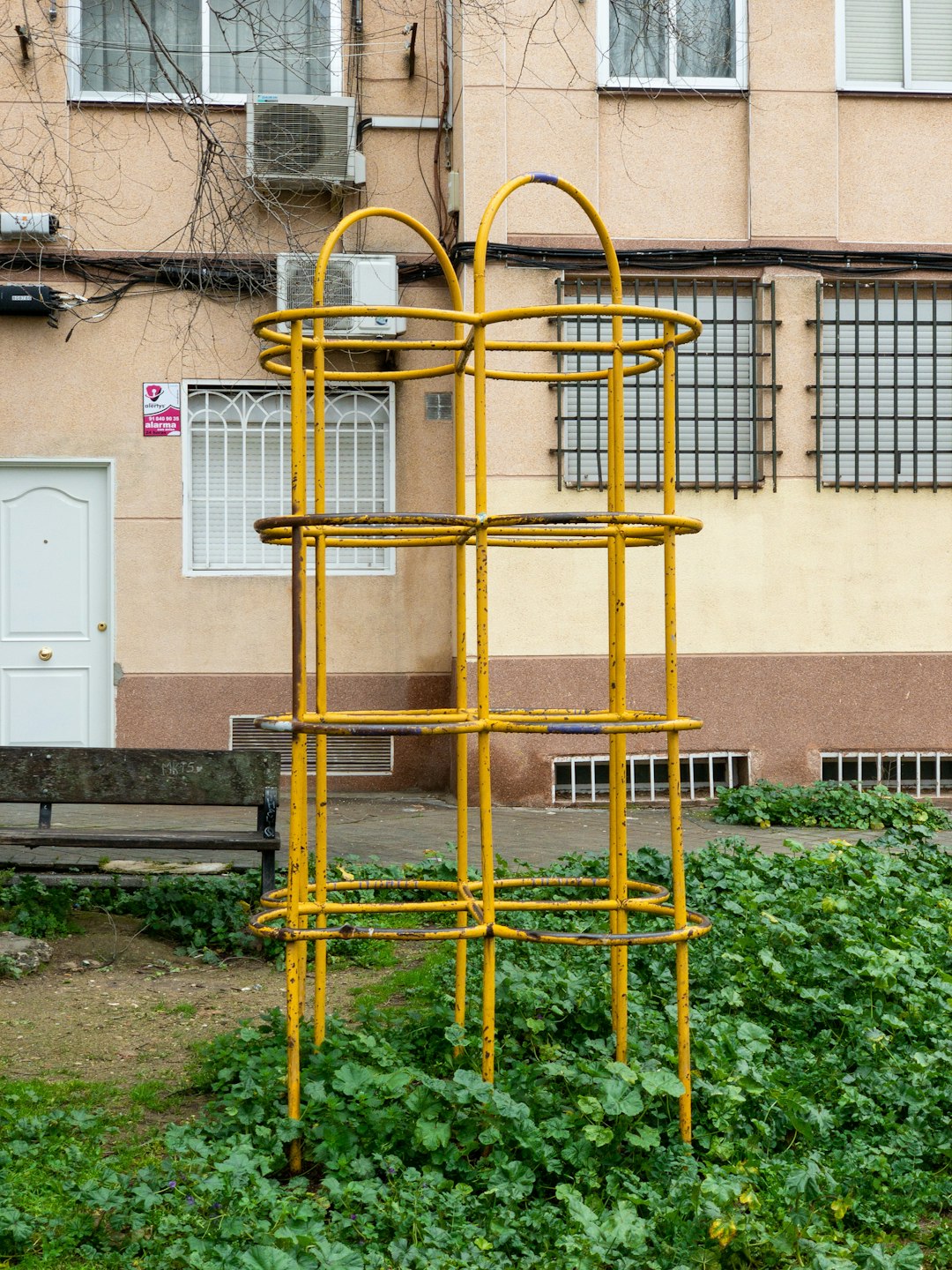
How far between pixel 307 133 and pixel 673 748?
7367 mm

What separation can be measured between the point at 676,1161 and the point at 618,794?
0.96m

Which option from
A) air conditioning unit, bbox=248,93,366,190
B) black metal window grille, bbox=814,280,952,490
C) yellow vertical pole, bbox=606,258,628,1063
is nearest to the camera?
yellow vertical pole, bbox=606,258,628,1063

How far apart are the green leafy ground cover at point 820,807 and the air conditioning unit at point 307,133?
5.24m

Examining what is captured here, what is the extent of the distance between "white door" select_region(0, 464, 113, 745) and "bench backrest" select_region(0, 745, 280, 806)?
12.2 ft

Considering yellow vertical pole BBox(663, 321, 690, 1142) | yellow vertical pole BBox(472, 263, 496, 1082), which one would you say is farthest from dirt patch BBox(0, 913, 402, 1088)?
yellow vertical pole BBox(663, 321, 690, 1142)

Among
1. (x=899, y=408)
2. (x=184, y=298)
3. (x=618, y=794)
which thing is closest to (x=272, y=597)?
(x=184, y=298)

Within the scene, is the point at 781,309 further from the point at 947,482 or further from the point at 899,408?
the point at 947,482

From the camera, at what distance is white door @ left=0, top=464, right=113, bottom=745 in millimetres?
9898

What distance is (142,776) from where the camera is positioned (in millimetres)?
6082

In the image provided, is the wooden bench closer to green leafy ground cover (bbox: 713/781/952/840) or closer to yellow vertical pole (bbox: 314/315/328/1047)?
yellow vertical pole (bbox: 314/315/328/1047)

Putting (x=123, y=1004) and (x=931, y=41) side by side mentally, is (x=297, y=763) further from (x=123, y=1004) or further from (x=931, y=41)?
(x=931, y=41)

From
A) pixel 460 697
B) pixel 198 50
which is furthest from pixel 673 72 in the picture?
pixel 460 697

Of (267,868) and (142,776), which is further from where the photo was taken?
(142,776)

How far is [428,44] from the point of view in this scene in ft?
32.8
